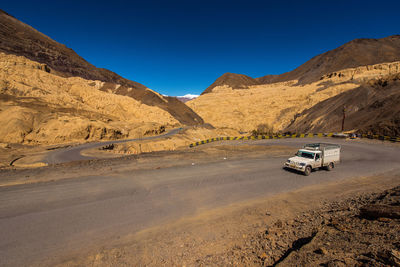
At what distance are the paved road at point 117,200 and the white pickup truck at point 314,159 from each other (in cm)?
54

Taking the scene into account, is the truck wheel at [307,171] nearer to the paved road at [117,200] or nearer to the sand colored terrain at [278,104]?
the paved road at [117,200]

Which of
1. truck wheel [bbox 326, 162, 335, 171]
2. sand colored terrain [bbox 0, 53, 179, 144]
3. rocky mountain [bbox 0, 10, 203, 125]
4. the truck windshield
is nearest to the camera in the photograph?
the truck windshield

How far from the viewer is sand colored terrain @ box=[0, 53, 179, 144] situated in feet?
95.0

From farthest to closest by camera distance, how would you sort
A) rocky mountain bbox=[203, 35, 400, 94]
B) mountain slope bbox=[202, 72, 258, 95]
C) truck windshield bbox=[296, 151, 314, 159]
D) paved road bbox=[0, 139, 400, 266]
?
mountain slope bbox=[202, 72, 258, 95], rocky mountain bbox=[203, 35, 400, 94], truck windshield bbox=[296, 151, 314, 159], paved road bbox=[0, 139, 400, 266]

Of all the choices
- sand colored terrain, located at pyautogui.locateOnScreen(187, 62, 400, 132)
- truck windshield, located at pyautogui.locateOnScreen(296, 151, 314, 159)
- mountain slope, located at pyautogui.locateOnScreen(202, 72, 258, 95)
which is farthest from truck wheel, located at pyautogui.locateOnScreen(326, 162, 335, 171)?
mountain slope, located at pyautogui.locateOnScreen(202, 72, 258, 95)

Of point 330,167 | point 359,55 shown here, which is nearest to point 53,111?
point 330,167

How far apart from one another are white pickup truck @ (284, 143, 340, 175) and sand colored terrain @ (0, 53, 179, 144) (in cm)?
3129

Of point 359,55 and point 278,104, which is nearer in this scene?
point 278,104

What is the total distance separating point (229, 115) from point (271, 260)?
7571 centimetres

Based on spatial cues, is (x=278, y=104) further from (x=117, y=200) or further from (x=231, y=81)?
(x=231, y=81)

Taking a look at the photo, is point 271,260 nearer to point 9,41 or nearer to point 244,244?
point 244,244

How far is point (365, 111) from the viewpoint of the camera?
3712cm

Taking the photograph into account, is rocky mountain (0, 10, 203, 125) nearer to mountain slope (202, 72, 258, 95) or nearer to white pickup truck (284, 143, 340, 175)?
white pickup truck (284, 143, 340, 175)

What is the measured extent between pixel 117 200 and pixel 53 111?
34.9 m
